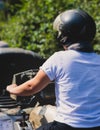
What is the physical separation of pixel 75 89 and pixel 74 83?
5 centimetres

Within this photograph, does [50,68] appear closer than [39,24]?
Yes

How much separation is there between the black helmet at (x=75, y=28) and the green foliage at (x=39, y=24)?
5.48 metres

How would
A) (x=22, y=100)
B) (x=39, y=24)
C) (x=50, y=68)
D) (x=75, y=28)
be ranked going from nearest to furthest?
(x=50, y=68), (x=75, y=28), (x=22, y=100), (x=39, y=24)

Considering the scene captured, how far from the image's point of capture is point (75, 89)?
155 inches

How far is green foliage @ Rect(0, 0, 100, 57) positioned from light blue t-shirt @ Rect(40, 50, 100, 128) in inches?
224

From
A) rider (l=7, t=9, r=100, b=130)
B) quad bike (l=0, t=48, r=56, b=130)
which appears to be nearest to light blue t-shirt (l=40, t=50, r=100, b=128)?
rider (l=7, t=9, r=100, b=130)

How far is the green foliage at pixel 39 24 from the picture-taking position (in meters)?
10.0

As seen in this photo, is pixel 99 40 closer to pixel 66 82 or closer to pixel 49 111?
pixel 49 111

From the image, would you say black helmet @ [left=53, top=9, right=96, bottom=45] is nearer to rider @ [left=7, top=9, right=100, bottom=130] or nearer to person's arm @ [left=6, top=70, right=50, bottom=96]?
rider @ [left=7, top=9, right=100, bottom=130]

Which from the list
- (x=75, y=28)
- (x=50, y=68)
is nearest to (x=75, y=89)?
(x=50, y=68)

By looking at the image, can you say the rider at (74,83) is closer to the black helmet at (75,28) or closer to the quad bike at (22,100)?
the black helmet at (75,28)

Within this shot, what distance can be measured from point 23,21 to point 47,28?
907 millimetres

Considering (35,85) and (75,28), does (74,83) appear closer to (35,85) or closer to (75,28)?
(35,85)

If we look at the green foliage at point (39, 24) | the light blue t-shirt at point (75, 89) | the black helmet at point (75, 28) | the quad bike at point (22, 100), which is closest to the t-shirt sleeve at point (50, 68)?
the light blue t-shirt at point (75, 89)
